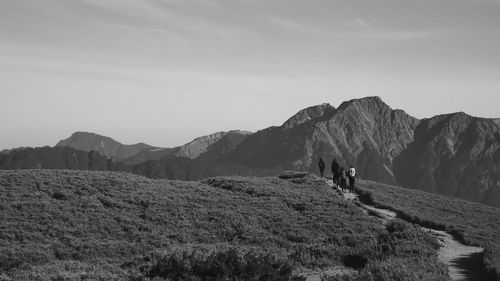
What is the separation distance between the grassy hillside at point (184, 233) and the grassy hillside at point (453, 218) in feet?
9.82

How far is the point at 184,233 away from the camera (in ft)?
89.0

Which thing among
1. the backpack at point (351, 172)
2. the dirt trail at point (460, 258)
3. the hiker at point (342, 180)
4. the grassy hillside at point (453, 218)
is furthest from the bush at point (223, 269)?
the hiker at point (342, 180)

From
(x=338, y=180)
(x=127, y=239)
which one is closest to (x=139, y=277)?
(x=127, y=239)

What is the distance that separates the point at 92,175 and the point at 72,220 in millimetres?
13758

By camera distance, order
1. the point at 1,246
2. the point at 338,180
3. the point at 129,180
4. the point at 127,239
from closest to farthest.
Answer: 1. the point at 1,246
2. the point at 127,239
3. the point at 129,180
4. the point at 338,180

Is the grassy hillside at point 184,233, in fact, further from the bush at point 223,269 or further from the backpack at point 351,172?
the backpack at point 351,172

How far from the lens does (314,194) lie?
41031 mm

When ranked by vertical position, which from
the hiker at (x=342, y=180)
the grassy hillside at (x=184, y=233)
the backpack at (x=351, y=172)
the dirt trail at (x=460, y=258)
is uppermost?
the backpack at (x=351, y=172)

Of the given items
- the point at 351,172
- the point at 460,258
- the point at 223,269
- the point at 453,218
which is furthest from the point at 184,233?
the point at 453,218

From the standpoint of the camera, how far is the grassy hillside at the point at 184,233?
16297 millimetres

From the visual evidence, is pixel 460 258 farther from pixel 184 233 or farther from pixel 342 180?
pixel 342 180

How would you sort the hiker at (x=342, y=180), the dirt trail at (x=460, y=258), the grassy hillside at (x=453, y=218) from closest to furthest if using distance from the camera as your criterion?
the dirt trail at (x=460, y=258), the grassy hillside at (x=453, y=218), the hiker at (x=342, y=180)

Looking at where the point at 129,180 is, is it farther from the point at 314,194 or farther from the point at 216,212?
the point at 314,194

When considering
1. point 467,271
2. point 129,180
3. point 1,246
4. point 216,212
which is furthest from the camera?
point 129,180
